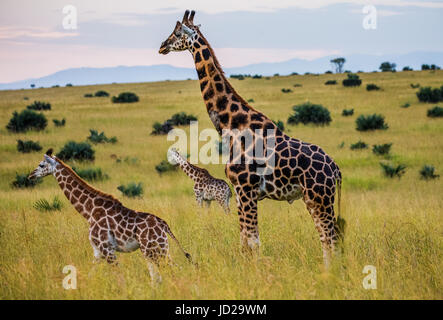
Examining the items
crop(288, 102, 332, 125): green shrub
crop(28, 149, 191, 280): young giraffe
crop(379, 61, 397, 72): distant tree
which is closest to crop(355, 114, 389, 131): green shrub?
crop(288, 102, 332, 125): green shrub

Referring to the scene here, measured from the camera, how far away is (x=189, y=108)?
3775 centimetres

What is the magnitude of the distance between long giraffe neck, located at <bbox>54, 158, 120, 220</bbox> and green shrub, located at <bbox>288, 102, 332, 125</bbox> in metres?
24.0

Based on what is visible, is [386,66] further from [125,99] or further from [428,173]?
[428,173]

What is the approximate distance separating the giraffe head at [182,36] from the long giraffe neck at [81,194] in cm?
200

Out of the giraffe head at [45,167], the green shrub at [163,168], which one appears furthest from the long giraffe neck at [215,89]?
the green shrub at [163,168]

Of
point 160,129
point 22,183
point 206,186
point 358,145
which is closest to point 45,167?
point 206,186

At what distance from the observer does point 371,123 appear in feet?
85.5

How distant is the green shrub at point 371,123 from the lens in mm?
25984

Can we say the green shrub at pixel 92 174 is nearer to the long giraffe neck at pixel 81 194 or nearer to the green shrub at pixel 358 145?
the green shrub at pixel 358 145

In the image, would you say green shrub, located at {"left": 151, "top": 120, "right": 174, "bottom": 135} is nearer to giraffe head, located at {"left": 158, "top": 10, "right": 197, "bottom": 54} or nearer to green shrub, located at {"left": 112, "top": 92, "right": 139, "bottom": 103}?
green shrub, located at {"left": 112, "top": 92, "right": 139, "bottom": 103}

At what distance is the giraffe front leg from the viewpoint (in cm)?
622
